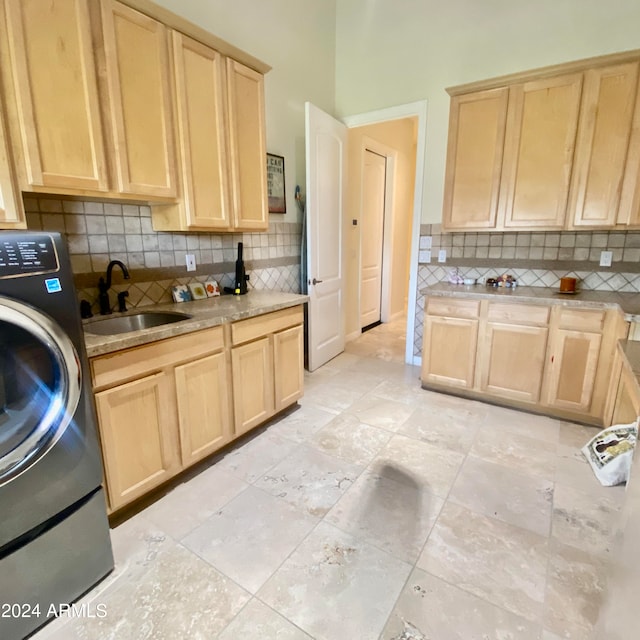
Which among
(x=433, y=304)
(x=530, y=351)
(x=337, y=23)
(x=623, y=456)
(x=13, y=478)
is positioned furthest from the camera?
(x=337, y=23)

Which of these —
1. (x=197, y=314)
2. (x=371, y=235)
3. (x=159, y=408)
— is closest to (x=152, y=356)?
(x=159, y=408)

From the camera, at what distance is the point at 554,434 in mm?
2404

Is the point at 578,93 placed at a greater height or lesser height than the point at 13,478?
greater

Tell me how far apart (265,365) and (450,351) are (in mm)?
1509

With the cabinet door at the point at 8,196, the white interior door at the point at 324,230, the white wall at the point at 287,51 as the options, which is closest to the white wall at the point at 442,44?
the white wall at the point at 287,51

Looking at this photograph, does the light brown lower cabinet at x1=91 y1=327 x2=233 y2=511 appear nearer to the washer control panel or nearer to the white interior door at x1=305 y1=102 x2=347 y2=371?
the washer control panel

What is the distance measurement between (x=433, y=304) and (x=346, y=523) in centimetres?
180

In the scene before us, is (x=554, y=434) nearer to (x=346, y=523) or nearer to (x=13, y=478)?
(x=346, y=523)

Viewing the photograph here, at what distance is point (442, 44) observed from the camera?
3041 millimetres

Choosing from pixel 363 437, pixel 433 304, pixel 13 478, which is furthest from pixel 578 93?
pixel 13 478

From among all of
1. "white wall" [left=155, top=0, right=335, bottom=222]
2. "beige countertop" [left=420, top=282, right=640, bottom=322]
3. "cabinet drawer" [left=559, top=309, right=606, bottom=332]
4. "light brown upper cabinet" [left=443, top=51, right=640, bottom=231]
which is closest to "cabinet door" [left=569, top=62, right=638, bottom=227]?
"light brown upper cabinet" [left=443, top=51, right=640, bottom=231]

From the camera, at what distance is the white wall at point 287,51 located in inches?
102

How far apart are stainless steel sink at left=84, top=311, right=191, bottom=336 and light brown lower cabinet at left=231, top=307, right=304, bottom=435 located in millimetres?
349

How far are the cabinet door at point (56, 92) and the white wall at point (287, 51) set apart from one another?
46.8 inches
